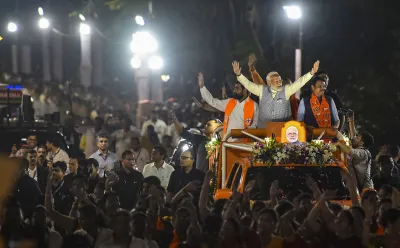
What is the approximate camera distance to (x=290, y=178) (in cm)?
1494

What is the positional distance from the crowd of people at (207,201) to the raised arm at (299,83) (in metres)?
0.01

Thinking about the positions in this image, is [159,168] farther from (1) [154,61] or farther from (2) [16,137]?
(1) [154,61]

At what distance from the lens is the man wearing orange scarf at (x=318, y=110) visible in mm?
16438

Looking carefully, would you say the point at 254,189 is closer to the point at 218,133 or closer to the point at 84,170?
the point at 218,133

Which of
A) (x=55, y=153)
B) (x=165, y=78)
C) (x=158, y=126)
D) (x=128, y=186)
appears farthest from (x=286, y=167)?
(x=165, y=78)

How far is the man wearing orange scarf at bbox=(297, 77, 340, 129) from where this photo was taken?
1644 cm

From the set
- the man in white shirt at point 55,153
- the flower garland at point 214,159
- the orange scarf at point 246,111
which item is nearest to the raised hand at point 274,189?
the flower garland at point 214,159

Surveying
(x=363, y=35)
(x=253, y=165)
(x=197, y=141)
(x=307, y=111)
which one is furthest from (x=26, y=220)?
(x=363, y=35)

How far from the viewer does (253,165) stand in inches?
584

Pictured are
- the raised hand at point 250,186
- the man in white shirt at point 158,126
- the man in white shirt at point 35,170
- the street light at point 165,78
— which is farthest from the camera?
the street light at point 165,78

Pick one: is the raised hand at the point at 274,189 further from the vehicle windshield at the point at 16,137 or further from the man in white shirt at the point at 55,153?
the vehicle windshield at the point at 16,137

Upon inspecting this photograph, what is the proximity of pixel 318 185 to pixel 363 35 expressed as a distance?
19.2 m

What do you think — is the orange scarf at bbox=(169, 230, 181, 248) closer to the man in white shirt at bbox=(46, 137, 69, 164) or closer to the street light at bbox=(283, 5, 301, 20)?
the man in white shirt at bbox=(46, 137, 69, 164)

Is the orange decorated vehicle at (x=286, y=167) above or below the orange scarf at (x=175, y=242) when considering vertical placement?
above
